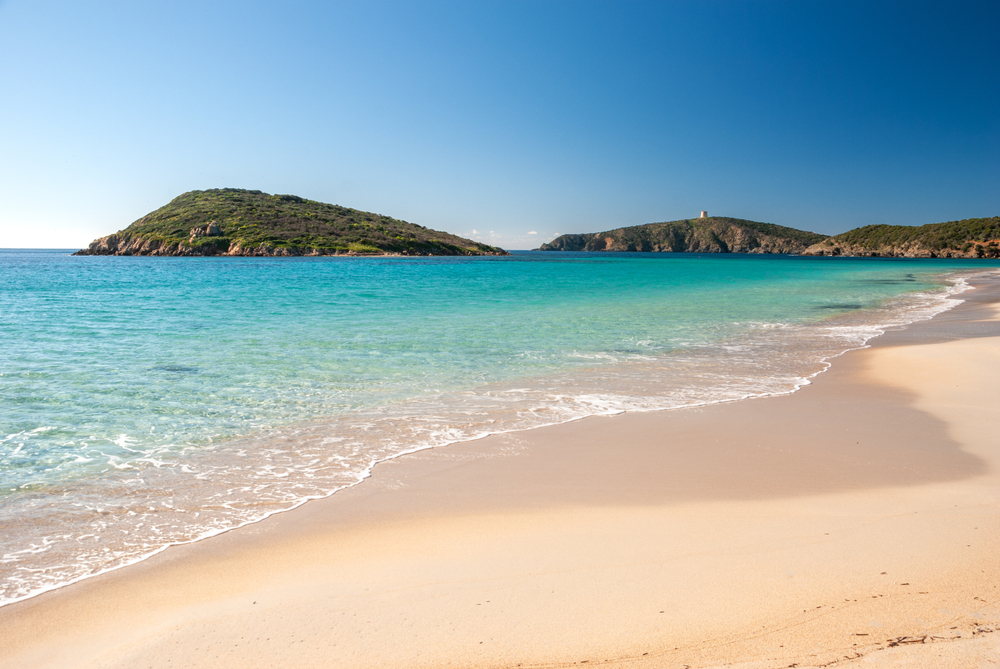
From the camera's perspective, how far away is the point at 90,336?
12.9 meters

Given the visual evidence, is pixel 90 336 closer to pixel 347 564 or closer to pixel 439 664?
pixel 347 564

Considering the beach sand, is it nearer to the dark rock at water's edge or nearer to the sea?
the sea

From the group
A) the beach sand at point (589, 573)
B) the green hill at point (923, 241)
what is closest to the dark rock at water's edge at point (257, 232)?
the beach sand at point (589, 573)

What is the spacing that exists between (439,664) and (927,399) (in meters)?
7.95

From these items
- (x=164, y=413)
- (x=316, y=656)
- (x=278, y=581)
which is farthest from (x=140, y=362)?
(x=316, y=656)

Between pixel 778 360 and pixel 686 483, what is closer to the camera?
pixel 686 483

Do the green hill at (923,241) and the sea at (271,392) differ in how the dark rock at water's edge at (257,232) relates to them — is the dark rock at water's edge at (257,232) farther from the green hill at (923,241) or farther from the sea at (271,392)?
the green hill at (923,241)

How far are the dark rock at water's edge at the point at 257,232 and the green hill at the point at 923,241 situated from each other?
113 metres

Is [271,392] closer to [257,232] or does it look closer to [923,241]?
[257,232]

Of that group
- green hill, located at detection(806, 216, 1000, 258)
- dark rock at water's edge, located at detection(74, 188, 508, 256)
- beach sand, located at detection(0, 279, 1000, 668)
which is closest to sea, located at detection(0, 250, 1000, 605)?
beach sand, located at detection(0, 279, 1000, 668)

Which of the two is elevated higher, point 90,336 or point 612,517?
point 90,336

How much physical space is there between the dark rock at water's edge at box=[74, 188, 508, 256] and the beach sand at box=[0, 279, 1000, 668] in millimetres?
103196

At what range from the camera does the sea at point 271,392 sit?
4.12 m

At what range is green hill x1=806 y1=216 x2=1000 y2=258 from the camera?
117 metres
